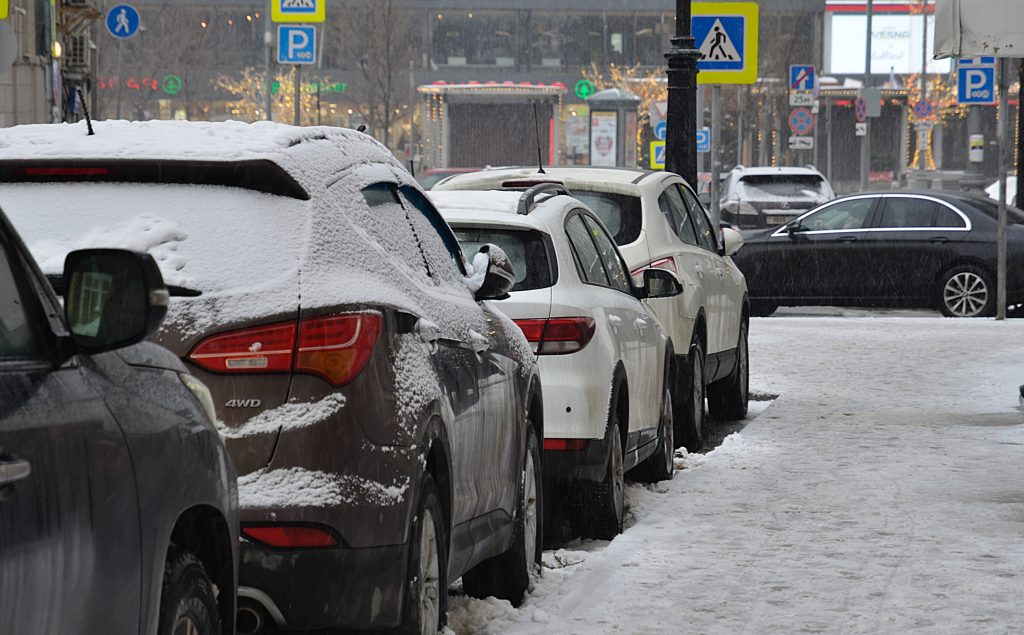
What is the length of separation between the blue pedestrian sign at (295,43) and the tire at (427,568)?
24.0 meters

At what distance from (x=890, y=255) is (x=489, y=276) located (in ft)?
51.6

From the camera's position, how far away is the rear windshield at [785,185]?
102 ft

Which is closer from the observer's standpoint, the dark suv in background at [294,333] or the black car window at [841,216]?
the dark suv in background at [294,333]

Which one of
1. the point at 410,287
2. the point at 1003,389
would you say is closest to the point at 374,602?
the point at 410,287

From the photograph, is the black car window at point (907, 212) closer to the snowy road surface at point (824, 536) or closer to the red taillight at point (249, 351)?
the snowy road surface at point (824, 536)

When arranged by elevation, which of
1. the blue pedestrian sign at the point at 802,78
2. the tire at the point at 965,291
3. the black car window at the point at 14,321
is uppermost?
the blue pedestrian sign at the point at 802,78

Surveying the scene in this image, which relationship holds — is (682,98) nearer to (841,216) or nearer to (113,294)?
(841,216)

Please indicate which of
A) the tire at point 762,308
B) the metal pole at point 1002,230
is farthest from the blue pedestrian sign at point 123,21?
the metal pole at point 1002,230

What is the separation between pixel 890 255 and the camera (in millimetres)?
21234

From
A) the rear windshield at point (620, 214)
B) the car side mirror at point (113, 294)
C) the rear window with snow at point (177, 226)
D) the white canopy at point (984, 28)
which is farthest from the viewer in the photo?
the white canopy at point (984, 28)

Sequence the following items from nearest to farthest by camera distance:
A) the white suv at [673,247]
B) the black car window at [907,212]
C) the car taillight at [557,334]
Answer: the car taillight at [557,334]
the white suv at [673,247]
the black car window at [907,212]

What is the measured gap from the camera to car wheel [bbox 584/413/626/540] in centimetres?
795

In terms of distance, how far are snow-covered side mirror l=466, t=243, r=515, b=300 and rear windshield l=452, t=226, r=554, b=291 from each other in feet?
5.64

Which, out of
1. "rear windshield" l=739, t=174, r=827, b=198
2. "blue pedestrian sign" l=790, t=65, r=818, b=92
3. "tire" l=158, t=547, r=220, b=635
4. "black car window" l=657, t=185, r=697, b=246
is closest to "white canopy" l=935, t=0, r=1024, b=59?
"black car window" l=657, t=185, r=697, b=246
